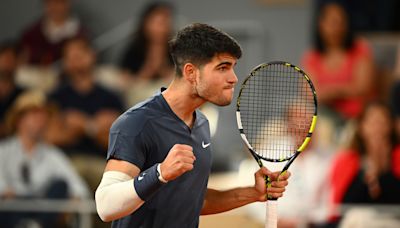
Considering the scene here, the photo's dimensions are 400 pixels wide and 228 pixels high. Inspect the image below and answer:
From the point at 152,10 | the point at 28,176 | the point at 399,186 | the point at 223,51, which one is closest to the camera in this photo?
the point at 223,51

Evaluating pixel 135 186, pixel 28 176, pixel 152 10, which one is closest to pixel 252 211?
pixel 28 176

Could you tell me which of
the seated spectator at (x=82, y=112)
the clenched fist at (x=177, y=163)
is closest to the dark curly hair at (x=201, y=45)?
the clenched fist at (x=177, y=163)

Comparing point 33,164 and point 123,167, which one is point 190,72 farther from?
point 33,164

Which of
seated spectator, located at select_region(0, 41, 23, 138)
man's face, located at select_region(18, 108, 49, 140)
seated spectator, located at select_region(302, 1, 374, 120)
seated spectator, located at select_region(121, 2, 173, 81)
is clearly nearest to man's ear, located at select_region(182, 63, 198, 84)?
man's face, located at select_region(18, 108, 49, 140)

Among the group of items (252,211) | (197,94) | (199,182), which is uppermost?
(197,94)

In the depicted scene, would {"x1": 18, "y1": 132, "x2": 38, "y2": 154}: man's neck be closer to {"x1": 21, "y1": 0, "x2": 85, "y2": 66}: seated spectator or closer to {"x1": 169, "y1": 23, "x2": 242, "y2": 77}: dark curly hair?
{"x1": 21, "y1": 0, "x2": 85, "y2": 66}: seated spectator

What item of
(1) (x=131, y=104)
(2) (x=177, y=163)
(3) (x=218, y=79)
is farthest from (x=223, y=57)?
(1) (x=131, y=104)

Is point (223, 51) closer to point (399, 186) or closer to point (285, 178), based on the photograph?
point (285, 178)

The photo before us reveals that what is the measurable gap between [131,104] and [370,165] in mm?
2552

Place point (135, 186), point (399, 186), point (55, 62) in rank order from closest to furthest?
point (135, 186)
point (399, 186)
point (55, 62)

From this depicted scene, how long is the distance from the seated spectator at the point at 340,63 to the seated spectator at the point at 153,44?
1.29 m

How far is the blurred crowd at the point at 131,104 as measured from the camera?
23.6 ft

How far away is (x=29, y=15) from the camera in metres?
10.3

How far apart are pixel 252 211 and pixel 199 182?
308 centimetres
